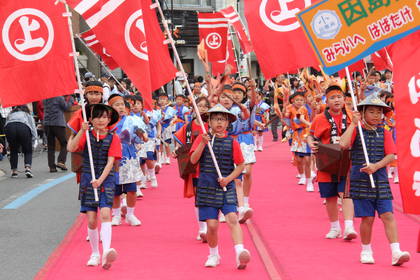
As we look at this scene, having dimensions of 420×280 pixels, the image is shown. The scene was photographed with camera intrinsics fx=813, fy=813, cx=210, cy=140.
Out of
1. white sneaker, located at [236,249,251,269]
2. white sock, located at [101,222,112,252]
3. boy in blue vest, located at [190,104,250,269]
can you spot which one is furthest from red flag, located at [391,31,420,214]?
white sock, located at [101,222,112,252]

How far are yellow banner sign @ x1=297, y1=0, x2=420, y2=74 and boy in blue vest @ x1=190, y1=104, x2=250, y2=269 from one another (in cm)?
148

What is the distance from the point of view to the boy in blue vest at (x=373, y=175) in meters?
7.49

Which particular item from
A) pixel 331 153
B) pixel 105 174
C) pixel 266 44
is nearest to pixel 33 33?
pixel 105 174

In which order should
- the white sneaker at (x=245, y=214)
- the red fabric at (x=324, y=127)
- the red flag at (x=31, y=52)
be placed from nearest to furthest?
1. the red flag at (x=31, y=52)
2. the red fabric at (x=324, y=127)
3. the white sneaker at (x=245, y=214)

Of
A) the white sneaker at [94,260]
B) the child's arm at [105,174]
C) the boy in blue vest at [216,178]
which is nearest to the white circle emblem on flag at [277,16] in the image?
the boy in blue vest at [216,178]

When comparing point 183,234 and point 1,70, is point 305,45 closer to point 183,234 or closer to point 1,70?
point 183,234

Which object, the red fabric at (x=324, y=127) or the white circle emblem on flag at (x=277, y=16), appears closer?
the red fabric at (x=324, y=127)

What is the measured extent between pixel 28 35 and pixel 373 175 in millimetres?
3609

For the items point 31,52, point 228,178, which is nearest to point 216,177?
point 228,178

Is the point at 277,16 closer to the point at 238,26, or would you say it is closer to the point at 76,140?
the point at 76,140

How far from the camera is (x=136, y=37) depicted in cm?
830

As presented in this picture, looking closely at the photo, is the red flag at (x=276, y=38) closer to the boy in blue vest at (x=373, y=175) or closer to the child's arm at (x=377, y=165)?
the boy in blue vest at (x=373, y=175)

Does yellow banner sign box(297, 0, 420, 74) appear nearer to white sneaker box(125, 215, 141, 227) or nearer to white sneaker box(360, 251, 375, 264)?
white sneaker box(360, 251, 375, 264)

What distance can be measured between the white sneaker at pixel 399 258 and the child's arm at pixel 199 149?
200cm
